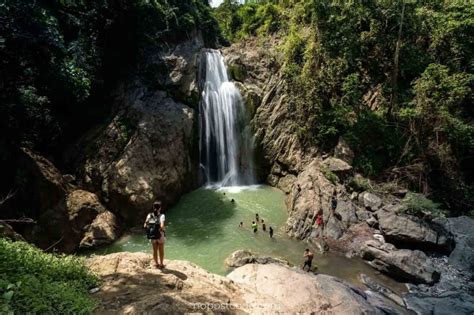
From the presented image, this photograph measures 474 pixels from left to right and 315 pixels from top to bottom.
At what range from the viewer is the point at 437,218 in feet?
45.6

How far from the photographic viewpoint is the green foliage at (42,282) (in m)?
5.09

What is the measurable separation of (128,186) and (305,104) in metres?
11.7

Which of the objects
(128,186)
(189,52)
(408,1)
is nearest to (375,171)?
(408,1)

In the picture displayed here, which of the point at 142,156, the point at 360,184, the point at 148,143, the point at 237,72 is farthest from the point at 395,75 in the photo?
the point at 142,156

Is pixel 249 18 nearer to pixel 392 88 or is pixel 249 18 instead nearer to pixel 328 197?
pixel 392 88

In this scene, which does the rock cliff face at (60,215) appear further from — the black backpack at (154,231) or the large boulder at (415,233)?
the large boulder at (415,233)

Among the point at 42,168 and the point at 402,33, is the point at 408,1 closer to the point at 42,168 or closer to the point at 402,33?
the point at 402,33

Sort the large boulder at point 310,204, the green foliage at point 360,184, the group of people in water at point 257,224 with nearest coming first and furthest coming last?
the large boulder at point 310,204 → the group of people in water at point 257,224 → the green foliage at point 360,184

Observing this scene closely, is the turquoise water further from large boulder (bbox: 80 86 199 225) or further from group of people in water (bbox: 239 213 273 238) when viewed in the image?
large boulder (bbox: 80 86 199 225)

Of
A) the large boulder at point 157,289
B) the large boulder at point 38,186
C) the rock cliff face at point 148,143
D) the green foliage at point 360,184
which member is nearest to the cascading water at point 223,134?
the rock cliff face at point 148,143

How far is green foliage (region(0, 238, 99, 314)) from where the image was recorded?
509 centimetres

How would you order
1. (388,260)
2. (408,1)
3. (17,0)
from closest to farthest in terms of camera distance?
(17,0), (388,260), (408,1)

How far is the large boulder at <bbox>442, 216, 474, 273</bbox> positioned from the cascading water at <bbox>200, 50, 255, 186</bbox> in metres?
11.7

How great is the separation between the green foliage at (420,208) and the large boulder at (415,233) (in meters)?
0.33
